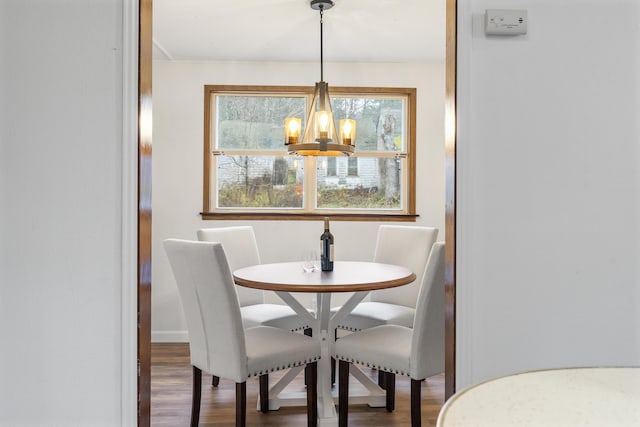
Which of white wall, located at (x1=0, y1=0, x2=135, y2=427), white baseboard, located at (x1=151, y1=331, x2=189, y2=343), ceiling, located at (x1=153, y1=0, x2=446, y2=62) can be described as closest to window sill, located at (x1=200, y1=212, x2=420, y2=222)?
white baseboard, located at (x1=151, y1=331, x2=189, y2=343)

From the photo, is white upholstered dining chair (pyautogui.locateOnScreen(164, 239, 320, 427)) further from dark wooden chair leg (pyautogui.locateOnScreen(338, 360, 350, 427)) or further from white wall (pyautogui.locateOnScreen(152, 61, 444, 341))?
white wall (pyautogui.locateOnScreen(152, 61, 444, 341))

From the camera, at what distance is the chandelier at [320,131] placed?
2416mm

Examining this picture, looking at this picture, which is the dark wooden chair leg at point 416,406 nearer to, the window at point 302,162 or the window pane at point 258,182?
the window at point 302,162

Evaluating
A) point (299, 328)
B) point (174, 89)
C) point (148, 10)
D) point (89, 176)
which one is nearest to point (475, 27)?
point (148, 10)

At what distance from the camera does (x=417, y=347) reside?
199cm

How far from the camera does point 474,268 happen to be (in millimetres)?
1363

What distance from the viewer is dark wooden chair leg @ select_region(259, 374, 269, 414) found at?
8.05ft

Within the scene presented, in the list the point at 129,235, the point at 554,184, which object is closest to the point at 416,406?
the point at 554,184

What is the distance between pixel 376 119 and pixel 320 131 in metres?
1.54

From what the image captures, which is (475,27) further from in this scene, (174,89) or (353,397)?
(174,89)

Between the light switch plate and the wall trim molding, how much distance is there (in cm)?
106

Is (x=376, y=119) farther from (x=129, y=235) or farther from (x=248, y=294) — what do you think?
(x=129, y=235)

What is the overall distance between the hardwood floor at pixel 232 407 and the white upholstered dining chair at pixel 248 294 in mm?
194

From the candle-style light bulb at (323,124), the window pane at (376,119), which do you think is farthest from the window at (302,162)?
the candle-style light bulb at (323,124)
